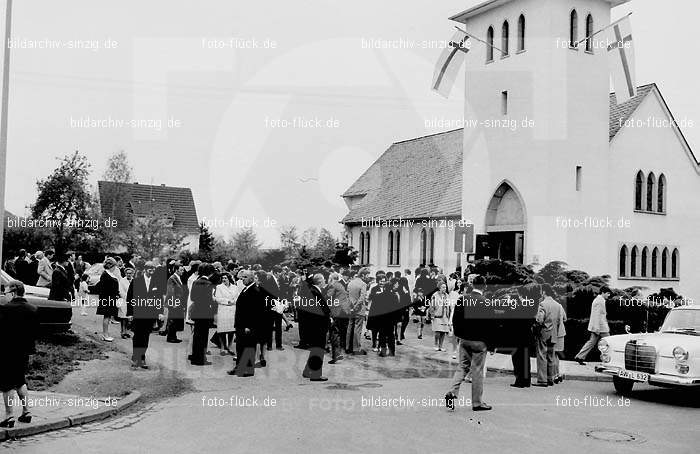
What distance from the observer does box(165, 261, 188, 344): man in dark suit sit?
16.8 metres

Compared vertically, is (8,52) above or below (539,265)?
above

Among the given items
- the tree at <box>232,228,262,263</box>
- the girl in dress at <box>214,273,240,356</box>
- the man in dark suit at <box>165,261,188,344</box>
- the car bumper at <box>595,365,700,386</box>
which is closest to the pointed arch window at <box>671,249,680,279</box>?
the car bumper at <box>595,365,700,386</box>

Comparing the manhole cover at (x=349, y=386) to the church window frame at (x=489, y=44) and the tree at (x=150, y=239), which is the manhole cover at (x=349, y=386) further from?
the tree at (x=150, y=239)

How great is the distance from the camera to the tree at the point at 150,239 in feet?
179

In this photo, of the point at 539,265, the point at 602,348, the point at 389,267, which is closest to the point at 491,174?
the point at 539,265

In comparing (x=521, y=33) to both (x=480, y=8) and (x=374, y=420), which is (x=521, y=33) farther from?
(x=374, y=420)


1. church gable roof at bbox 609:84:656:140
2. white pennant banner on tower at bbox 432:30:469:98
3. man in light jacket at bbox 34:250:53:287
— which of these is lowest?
man in light jacket at bbox 34:250:53:287

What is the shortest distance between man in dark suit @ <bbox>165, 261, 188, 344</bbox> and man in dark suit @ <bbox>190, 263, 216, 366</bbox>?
182 centimetres

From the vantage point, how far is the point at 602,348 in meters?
14.0

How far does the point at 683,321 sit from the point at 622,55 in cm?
Answer: 2023

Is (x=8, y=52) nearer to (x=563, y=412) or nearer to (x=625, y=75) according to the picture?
(x=563, y=412)

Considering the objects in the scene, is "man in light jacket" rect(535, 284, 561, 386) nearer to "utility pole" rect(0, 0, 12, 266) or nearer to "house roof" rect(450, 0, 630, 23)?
"utility pole" rect(0, 0, 12, 266)

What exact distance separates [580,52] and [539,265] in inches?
359

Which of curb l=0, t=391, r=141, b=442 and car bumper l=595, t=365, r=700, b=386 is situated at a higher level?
car bumper l=595, t=365, r=700, b=386
